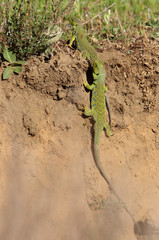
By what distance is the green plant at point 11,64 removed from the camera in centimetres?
409

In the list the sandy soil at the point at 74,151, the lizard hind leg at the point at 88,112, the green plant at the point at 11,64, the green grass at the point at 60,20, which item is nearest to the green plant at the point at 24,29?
the green grass at the point at 60,20

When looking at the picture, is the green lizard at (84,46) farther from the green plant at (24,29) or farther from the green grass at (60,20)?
the green plant at (24,29)

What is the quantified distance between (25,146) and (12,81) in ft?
3.05

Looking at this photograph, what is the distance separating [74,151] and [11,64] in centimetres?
154

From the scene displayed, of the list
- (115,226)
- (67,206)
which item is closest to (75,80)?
(67,206)

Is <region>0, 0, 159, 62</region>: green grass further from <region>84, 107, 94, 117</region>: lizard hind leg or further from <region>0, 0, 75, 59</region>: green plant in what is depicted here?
<region>84, 107, 94, 117</region>: lizard hind leg

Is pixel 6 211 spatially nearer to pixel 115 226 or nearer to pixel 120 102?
pixel 115 226

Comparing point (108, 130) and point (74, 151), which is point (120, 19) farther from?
point (74, 151)

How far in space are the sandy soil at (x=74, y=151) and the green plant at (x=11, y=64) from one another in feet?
0.32

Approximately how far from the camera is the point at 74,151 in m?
4.39

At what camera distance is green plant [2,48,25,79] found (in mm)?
→ 4086

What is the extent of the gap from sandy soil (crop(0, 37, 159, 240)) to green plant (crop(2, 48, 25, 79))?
A: 0.32ft

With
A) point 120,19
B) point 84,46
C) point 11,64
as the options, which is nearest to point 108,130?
point 84,46

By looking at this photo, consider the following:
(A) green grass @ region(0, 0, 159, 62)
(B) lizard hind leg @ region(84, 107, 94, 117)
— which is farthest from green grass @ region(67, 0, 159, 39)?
(B) lizard hind leg @ region(84, 107, 94, 117)
